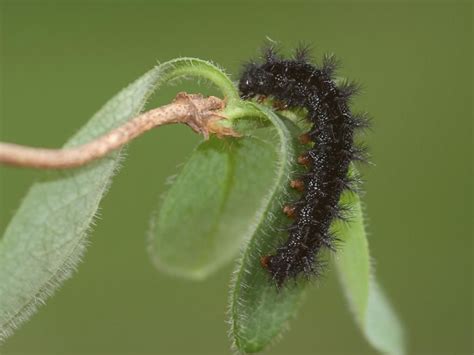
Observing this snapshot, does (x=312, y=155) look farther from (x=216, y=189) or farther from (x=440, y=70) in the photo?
(x=440, y=70)

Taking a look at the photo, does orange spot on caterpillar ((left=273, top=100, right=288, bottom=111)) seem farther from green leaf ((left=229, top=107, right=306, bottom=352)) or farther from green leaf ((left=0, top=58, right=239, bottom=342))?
green leaf ((left=0, top=58, right=239, bottom=342))

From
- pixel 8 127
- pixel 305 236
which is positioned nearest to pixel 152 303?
pixel 8 127

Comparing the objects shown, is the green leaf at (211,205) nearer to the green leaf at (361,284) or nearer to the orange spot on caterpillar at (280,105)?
the orange spot on caterpillar at (280,105)

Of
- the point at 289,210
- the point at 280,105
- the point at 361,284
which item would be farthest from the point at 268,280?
the point at 280,105

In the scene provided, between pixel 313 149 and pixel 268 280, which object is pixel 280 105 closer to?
pixel 313 149

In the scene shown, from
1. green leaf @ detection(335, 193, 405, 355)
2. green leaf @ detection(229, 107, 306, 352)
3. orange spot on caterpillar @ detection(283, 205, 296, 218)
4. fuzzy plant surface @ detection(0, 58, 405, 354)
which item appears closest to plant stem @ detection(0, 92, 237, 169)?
fuzzy plant surface @ detection(0, 58, 405, 354)

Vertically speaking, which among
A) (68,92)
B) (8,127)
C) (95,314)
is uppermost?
(68,92)
